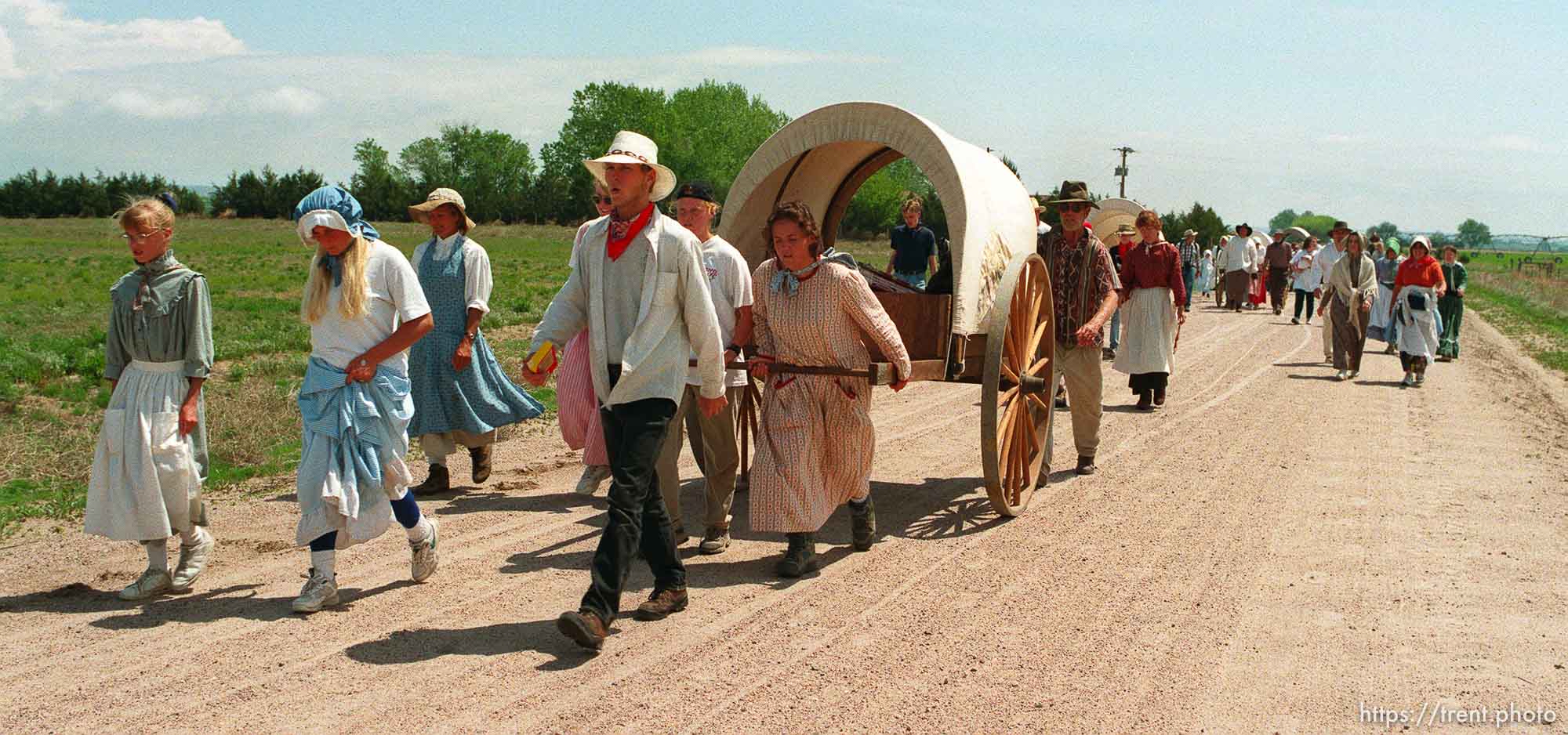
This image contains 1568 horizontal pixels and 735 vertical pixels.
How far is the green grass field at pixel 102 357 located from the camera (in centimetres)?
796

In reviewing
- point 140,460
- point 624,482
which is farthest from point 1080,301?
point 140,460

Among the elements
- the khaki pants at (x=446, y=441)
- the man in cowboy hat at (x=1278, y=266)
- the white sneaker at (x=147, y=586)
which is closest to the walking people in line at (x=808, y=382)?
the khaki pants at (x=446, y=441)

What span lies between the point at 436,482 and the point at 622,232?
10.8 ft

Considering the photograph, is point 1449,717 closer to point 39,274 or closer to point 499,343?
point 499,343

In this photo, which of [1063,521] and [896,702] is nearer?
[896,702]

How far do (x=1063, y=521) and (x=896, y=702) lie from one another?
3074mm

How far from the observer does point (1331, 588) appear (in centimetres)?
578

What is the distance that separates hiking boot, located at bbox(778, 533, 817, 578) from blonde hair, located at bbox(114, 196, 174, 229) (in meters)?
3.07

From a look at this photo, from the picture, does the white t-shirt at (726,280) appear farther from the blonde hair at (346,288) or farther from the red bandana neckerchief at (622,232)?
the blonde hair at (346,288)

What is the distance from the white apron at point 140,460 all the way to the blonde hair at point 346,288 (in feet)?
2.21

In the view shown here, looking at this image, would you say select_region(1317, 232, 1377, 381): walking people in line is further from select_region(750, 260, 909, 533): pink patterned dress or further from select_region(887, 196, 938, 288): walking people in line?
select_region(750, 260, 909, 533): pink patterned dress

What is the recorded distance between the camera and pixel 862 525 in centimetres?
648

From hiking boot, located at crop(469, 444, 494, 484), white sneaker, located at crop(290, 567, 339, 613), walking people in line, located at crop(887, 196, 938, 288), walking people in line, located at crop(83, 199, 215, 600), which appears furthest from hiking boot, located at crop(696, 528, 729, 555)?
walking people in line, located at crop(887, 196, 938, 288)

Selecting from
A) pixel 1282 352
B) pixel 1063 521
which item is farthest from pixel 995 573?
pixel 1282 352
